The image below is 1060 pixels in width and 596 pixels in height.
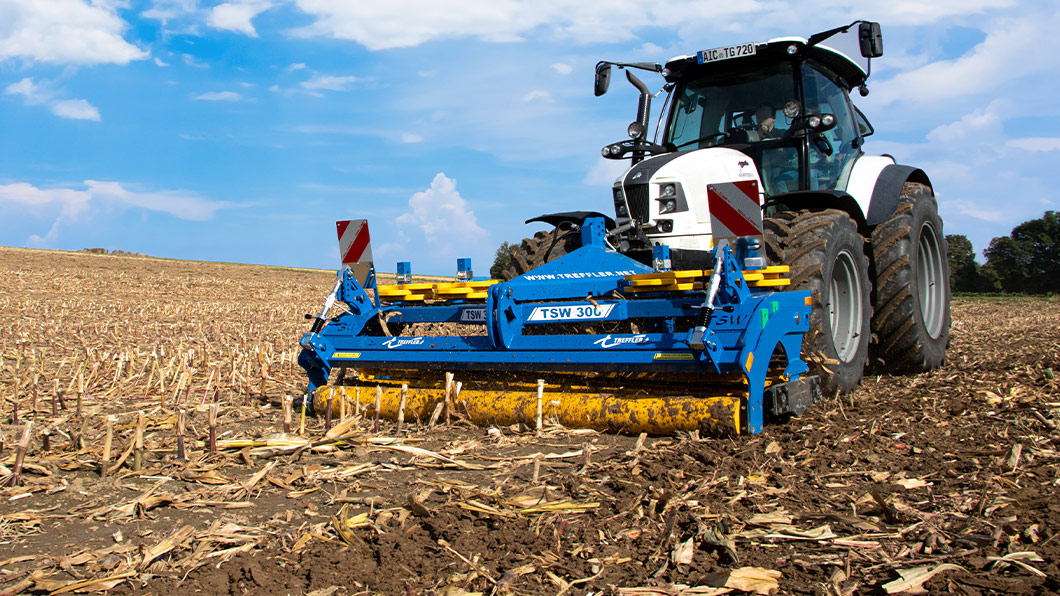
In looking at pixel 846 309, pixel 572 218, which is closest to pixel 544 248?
pixel 572 218

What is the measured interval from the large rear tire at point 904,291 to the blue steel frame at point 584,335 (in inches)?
78.1

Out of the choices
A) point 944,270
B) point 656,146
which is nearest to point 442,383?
point 656,146

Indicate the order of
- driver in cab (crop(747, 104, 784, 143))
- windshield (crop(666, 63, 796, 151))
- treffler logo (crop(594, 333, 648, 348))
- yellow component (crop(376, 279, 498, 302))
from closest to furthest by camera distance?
treffler logo (crop(594, 333, 648, 348)) < yellow component (crop(376, 279, 498, 302)) < driver in cab (crop(747, 104, 784, 143)) < windshield (crop(666, 63, 796, 151))

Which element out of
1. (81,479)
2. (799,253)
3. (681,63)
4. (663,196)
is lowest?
(81,479)

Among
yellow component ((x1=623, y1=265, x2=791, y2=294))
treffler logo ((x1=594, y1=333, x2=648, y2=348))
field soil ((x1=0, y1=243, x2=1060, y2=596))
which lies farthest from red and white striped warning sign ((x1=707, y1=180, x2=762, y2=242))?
field soil ((x1=0, y1=243, x2=1060, y2=596))

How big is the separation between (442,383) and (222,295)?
1740 cm

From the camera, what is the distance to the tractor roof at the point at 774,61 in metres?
6.57

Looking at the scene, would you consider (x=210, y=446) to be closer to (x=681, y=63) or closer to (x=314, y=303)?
(x=681, y=63)

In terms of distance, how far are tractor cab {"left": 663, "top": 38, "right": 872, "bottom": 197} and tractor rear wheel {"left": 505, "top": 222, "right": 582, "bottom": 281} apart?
4.59 feet

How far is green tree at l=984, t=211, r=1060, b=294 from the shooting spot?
25297 mm

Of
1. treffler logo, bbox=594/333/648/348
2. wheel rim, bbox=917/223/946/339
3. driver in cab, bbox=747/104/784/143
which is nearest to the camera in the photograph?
treffler logo, bbox=594/333/648/348

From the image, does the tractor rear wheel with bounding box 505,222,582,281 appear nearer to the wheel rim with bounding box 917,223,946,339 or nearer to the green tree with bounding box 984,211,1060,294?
the wheel rim with bounding box 917,223,946,339

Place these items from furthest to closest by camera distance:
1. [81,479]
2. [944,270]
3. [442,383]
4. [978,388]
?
1. [944,270]
2. [978,388]
3. [442,383]
4. [81,479]

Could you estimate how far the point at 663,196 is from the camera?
6098 mm
